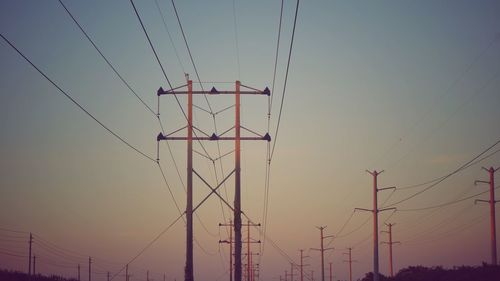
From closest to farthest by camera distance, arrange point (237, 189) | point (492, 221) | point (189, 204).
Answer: point (189, 204) < point (237, 189) < point (492, 221)

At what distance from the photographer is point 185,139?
1128 inches

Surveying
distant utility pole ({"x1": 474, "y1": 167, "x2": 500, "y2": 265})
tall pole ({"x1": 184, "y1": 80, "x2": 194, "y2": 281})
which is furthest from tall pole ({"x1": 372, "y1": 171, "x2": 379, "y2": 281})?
tall pole ({"x1": 184, "y1": 80, "x2": 194, "y2": 281})

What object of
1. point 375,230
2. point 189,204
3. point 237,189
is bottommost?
point 375,230

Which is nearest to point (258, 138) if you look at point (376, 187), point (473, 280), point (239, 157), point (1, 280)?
point (239, 157)

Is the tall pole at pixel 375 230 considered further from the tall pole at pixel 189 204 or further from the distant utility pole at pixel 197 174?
the tall pole at pixel 189 204

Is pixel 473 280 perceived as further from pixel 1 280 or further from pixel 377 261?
pixel 1 280

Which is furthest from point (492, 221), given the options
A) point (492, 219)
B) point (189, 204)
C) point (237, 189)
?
point (189, 204)

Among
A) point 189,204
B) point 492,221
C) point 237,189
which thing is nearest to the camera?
point 189,204

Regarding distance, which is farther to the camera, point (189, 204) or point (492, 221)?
point (492, 221)

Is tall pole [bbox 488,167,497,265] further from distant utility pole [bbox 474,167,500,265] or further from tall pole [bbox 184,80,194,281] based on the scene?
tall pole [bbox 184,80,194,281]

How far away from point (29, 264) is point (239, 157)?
146 feet

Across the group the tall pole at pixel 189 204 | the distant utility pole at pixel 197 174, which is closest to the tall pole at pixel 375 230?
the distant utility pole at pixel 197 174

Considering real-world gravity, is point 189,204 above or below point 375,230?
above

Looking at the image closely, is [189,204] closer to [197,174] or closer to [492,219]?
[197,174]
